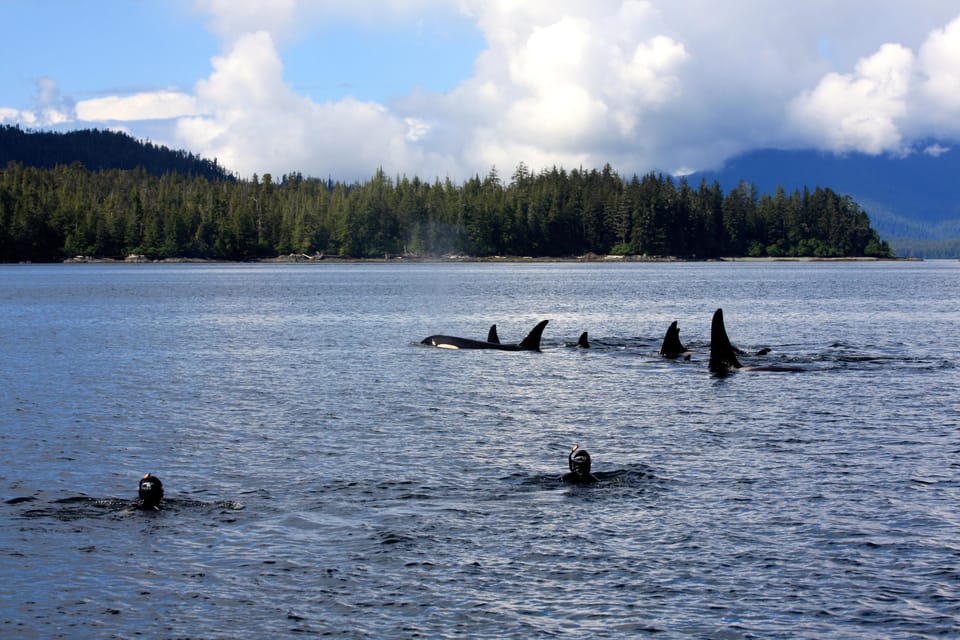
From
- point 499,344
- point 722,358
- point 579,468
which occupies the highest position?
point 722,358

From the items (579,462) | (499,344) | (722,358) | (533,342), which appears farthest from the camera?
(499,344)

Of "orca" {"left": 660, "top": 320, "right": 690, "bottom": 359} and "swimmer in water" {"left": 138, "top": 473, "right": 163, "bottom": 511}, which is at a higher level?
"orca" {"left": 660, "top": 320, "right": 690, "bottom": 359}

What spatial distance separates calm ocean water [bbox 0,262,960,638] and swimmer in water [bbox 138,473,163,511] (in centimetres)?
49

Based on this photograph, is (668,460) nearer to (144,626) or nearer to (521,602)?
(521,602)

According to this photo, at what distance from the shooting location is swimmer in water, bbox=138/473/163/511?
20031mm

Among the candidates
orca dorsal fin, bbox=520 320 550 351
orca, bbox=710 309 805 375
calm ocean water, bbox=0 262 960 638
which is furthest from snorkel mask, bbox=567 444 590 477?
orca dorsal fin, bbox=520 320 550 351

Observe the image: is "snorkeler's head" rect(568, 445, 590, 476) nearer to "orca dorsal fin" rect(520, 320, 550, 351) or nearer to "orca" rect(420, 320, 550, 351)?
"orca" rect(420, 320, 550, 351)

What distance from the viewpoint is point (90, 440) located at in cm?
2836

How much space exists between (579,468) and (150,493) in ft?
28.1

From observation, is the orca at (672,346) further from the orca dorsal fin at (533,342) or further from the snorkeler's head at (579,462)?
the snorkeler's head at (579,462)

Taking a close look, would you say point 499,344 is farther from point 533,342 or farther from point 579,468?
point 579,468

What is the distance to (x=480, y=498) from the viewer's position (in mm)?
21375


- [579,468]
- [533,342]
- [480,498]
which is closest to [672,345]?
[533,342]

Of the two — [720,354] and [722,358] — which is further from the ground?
[720,354]
